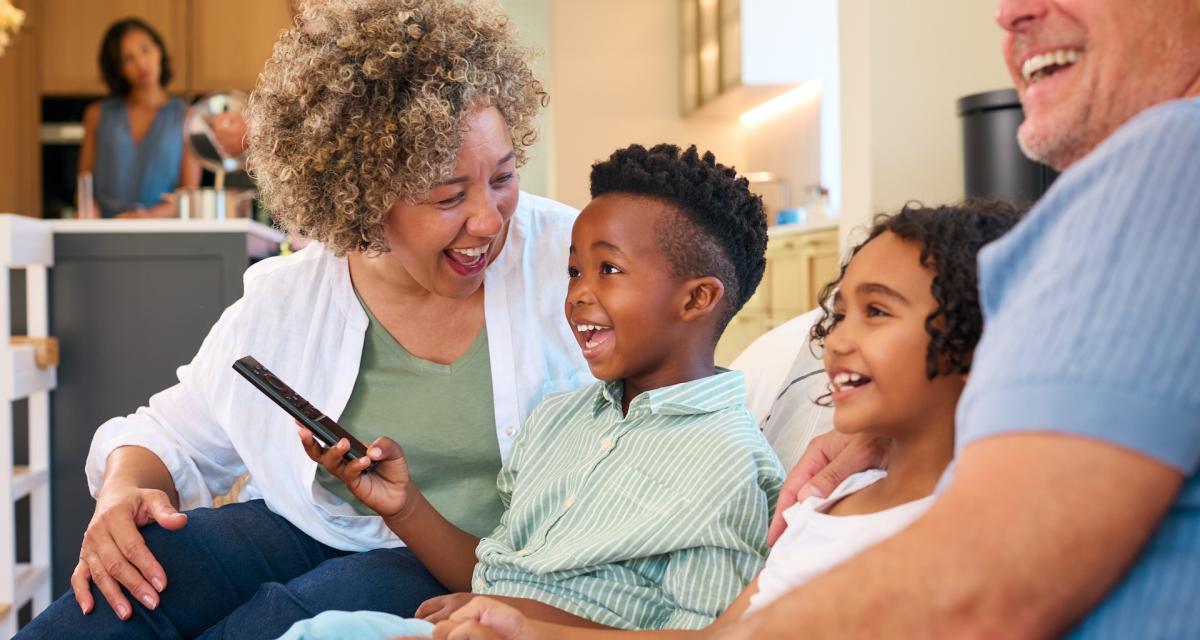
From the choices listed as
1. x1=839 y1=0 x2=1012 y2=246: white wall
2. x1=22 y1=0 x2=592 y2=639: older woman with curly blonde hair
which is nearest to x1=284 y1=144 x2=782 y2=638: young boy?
x1=22 y1=0 x2=592 y2=639: older woman with curly blonde hair

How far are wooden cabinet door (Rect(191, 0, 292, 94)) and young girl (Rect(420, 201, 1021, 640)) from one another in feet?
21.8

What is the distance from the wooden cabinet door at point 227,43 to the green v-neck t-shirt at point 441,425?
5919mm

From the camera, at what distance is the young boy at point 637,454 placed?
4.09 feet

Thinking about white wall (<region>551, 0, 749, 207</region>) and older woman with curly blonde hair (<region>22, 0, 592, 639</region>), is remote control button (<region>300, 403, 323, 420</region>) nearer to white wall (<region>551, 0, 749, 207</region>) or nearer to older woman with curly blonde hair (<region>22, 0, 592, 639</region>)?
older woman with curly blonde hair (<region>22, 0, 592, 639</region>)

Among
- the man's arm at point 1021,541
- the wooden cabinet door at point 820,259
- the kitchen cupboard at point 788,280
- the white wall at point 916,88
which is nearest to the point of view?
the man's arm at point 1021,541

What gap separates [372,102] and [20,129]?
609 cm

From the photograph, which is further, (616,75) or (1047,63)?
(616,75)

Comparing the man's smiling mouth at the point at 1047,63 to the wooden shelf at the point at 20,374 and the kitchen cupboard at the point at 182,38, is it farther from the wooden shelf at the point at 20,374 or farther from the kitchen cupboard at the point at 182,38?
the kitchen cupboard at the point at 182,38

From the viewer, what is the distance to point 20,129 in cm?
685

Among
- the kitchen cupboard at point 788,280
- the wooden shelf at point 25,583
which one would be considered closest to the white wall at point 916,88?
the kitchen cupboard at point 788,280

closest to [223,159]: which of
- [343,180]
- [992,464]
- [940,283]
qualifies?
[343,180]

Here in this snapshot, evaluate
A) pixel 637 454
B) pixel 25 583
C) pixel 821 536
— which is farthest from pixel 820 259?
pixel 821 536

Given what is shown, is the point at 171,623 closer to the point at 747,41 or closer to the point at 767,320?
the point at 767,320

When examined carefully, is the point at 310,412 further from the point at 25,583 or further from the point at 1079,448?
the point at 25,583
